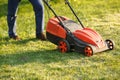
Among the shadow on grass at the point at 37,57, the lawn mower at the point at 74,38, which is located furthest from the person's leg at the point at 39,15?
the shadow on grass at the point at 37,57

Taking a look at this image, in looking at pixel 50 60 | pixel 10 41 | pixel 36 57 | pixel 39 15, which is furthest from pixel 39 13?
pixel 50 60

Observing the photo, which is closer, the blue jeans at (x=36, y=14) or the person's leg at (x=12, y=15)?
the blue jeans at (x=36, y=14)

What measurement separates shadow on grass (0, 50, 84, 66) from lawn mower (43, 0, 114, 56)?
12 centimetres

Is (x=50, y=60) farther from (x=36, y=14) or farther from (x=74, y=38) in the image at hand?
(x=36, y=14)

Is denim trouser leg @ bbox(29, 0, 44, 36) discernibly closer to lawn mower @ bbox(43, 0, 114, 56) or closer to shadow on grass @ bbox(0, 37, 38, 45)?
shadow on grass @ bbox(0, 37, 38, 45)

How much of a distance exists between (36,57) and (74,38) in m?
0.73

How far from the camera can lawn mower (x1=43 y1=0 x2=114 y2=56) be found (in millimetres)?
6516

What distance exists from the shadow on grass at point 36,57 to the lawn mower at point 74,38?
12cm

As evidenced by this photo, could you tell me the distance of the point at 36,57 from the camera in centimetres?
666

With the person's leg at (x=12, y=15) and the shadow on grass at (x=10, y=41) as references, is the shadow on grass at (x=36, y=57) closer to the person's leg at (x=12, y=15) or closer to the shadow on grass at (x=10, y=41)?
the shadow on grass at (x=10, y=41)

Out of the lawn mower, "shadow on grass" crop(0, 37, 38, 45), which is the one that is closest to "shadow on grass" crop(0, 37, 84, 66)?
the lawn mower

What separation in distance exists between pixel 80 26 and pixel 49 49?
0.71 metres

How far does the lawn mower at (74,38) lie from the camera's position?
6.52m

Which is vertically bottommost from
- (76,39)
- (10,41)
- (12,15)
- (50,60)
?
(50,60)
